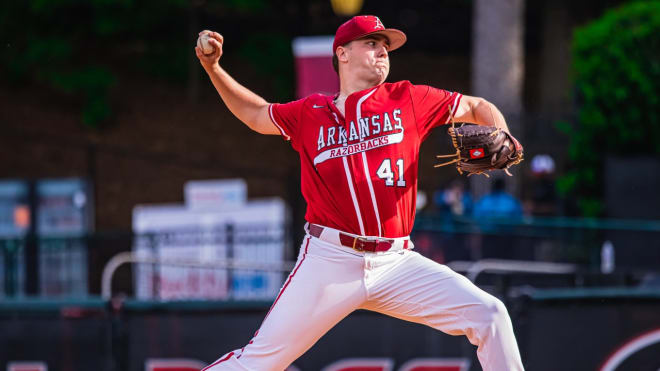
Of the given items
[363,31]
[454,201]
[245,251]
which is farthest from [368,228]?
[454,201]

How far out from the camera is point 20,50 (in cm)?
2234

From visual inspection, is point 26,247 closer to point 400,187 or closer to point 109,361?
point 109,361

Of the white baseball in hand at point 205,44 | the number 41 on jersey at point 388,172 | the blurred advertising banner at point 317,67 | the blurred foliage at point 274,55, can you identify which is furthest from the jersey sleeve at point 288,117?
the blurred foliage at point 274,55

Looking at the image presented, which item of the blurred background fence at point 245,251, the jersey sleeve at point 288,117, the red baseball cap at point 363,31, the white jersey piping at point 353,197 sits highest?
the red baseball cap at point 363,31

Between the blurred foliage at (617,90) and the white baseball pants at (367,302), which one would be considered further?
the blurred foliage at (617,90)

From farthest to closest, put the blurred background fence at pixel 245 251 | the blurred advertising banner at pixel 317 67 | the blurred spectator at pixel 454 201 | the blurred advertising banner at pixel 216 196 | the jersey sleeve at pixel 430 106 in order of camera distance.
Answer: the blurred spectator at pixel 454 201, the blurred advertising banner at pixel 216 196, the blurred background fence at pixel 245 251, the blurred advertising banner at pixel 317 67, the jersey sleeve at pixel 430 106

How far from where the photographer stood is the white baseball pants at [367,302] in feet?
14.9

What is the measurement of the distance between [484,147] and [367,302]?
1.02m

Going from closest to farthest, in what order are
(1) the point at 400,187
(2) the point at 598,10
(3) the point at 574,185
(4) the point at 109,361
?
(1) the point at 400,187 < (4) the point at 109,361 < (3) the point at 574,185 < (2) the point at 598,10

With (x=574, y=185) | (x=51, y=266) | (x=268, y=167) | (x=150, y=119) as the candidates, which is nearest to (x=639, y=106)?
(x=574, y=185)

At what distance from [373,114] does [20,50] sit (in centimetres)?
1958

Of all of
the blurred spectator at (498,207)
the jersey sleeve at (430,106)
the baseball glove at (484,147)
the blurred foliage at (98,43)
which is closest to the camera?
the baseball glove at (484,147)

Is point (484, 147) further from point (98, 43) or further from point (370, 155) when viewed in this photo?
point (98, 43)

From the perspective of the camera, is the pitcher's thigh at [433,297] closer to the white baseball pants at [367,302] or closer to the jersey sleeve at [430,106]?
the white baseball pants at [367,302]
